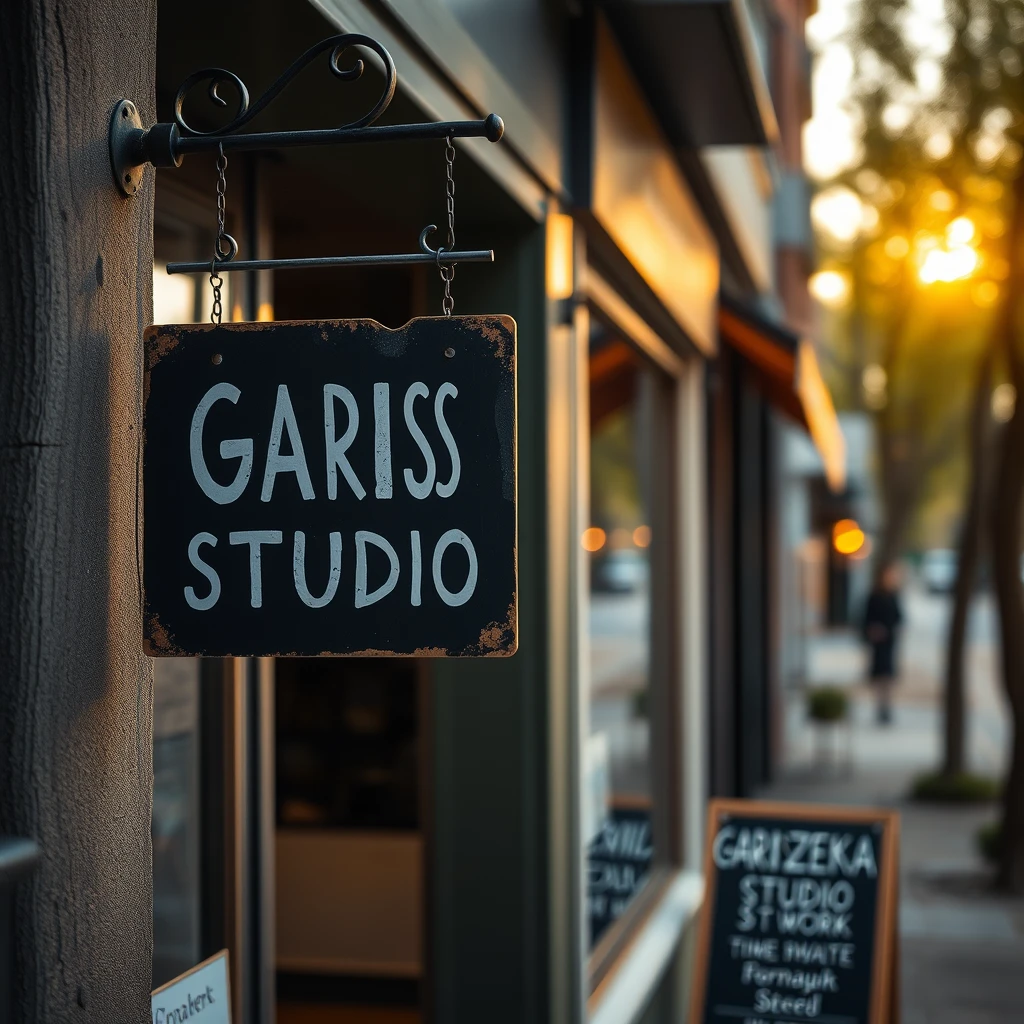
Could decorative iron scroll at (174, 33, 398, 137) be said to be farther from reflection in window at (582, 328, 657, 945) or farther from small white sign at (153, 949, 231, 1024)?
reflection in window at (582, 328, 657, 945)

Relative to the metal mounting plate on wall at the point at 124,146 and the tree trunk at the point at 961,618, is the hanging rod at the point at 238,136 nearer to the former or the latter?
the metal mounting plate on wall at the point at 124,146

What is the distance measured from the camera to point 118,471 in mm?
1772

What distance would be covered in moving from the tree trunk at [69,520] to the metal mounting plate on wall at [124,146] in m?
0.02

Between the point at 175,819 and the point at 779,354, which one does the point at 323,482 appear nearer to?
the point at 175,819

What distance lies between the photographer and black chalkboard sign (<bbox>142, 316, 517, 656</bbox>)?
1780 mm

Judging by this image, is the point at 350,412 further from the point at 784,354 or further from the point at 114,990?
the point at 784,354

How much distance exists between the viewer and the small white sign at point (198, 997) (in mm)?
2596

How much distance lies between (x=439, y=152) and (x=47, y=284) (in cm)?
151

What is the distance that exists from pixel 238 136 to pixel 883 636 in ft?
51.5

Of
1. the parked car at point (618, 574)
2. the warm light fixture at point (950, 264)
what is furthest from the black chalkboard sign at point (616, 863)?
the parked car at point (618, 574)

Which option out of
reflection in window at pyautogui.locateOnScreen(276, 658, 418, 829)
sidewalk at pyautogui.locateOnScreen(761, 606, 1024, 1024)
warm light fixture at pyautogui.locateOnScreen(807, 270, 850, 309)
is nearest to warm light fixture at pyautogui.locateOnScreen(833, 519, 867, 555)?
sidewalk at pyautogui.locateOnScreen(761, 606, 1024, 1024)

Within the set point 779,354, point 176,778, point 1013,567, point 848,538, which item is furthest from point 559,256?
point 848,538

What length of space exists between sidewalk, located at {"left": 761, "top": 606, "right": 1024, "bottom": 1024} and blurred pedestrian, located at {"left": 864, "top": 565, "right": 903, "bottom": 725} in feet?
1.35

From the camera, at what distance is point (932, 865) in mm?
9336
